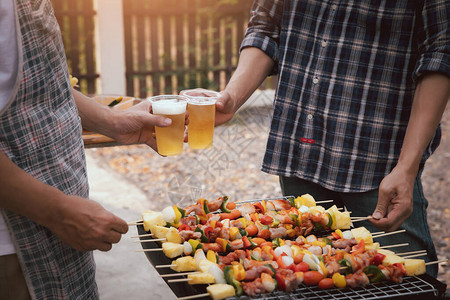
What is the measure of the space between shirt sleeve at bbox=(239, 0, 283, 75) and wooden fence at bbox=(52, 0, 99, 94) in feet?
19.8

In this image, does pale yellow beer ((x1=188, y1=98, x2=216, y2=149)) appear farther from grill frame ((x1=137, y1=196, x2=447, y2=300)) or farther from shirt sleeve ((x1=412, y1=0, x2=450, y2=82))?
shirt sleeve ((x1=412, y1=0, x2=450, y2=82))

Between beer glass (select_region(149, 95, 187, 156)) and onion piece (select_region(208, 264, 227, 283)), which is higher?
beer glass (select_region(149, 95, 187, 156))

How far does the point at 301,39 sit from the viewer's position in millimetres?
2600

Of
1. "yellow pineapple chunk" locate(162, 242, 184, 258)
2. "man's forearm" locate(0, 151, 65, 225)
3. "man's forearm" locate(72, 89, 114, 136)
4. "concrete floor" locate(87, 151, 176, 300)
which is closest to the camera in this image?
"man's forearm" locate(0, 151, 65, 225)

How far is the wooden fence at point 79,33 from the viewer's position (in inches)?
320

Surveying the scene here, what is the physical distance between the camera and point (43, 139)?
69.4 inches

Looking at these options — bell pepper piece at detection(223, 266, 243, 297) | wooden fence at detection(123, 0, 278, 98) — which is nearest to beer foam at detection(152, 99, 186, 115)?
bell pepper piece at detection(223, 266, 243, 297)

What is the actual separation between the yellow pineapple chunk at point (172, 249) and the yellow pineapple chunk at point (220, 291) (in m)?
0.28

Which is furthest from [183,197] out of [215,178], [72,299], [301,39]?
[72,299]

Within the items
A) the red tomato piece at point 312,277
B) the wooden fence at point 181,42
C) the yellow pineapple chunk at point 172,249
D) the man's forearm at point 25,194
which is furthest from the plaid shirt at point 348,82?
the wooden fence at point 181,42

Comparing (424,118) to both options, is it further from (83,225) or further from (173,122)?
(83,225)

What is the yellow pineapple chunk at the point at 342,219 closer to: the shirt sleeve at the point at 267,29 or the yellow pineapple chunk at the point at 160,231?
the yellow pineapple chunk at the point at 160,231

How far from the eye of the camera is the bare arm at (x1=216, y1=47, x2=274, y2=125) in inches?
108

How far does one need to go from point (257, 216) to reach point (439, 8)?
1.23 meters
